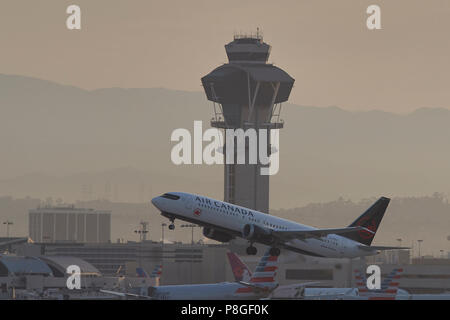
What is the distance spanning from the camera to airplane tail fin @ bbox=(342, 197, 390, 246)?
527ft

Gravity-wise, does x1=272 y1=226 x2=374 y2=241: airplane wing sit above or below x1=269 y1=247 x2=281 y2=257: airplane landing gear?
above

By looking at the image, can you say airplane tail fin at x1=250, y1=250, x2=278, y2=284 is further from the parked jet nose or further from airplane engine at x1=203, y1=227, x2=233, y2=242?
the parked jet nose

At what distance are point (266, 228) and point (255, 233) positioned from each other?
141 inches

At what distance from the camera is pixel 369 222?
165 m

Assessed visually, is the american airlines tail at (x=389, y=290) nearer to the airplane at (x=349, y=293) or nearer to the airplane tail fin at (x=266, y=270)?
the airplane at (x=349, y=293)

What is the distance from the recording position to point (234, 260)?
589 feet

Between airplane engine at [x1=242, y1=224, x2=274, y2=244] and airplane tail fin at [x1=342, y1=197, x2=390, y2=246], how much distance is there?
23.9 meters

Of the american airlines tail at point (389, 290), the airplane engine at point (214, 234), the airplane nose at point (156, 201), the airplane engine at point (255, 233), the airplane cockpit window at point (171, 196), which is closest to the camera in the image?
the airplane nose at point (156, 201)

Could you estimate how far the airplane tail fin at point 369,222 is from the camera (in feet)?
527

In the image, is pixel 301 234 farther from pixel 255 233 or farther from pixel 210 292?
pixel 210 292

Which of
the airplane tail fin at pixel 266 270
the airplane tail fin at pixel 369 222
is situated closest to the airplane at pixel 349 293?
the airplane tail fin at pixel 369 222

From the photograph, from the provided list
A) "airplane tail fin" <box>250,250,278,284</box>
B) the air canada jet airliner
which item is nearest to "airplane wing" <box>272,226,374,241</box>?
the air canada jet airliner
